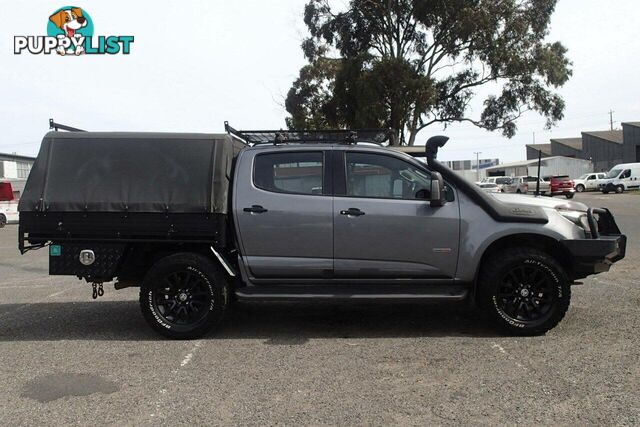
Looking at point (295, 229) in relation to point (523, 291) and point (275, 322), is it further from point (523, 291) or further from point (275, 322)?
point (523, 291)

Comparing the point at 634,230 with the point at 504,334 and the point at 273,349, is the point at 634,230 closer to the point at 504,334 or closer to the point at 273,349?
the point at 504,334

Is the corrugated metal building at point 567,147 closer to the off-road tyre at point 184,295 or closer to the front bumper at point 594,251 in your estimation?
the front bumper at point 594,251

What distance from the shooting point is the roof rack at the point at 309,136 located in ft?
19.0

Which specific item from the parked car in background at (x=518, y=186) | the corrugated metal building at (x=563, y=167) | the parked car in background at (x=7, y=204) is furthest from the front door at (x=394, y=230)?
the corrugated metal building at (x=563, y=167)

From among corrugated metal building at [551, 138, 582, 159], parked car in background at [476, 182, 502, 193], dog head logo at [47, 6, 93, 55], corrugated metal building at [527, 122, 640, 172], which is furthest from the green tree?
corrugated metal building at [551, 138, 582, 159]

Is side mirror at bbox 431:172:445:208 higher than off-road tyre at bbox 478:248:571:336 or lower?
higher

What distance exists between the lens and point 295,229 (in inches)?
210

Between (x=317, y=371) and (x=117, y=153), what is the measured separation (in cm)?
301

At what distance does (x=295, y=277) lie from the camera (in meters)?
5.48

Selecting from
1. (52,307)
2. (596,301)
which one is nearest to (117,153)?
(52,307)

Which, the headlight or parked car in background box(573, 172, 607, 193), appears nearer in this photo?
the headlight

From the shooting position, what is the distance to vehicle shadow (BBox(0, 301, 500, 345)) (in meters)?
5.60

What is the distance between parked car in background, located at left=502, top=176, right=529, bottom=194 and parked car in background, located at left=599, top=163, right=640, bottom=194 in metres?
6.48

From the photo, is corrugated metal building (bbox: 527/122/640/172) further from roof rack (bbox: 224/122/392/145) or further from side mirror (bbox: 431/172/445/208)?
side mirror (bbox: 431/172/445/208)
